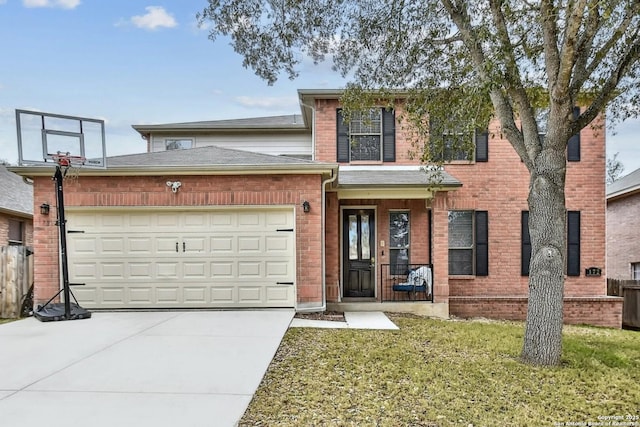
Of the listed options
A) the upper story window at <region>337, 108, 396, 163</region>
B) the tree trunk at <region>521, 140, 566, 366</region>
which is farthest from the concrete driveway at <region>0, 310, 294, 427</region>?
the upper story window at <region>337, 108, 396, 163</region>

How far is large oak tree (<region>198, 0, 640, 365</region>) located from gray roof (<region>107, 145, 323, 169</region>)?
1.62 metres

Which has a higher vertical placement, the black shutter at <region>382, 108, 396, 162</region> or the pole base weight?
the black shutter at <region>382, 108, 396, 162</region>

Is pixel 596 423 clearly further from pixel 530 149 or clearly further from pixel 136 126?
pixel 136 126

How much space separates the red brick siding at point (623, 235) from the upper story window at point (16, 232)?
65.2ft

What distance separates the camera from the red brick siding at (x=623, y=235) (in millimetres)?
14852

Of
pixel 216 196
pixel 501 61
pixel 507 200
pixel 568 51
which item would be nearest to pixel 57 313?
pixel 216 196

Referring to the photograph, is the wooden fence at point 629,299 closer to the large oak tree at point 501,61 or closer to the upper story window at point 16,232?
the large oak tree at point 501,61

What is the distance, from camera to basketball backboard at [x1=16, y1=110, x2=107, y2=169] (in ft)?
25.4

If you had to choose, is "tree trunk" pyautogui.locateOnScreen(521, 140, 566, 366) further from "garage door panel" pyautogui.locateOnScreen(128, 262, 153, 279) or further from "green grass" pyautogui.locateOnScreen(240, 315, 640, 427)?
"garage door panel" pyautogui.locateOnScreen(128, 262, 153, 279)

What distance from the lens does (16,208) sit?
44.2 ft

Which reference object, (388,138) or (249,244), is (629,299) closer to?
(388,138)

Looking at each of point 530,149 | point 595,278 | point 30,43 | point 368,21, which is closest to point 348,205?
point 368,21

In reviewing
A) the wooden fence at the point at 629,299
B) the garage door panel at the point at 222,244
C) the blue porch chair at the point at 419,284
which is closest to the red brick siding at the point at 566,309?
the wooden fence at the point at 629,299

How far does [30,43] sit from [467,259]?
14.5 metres
